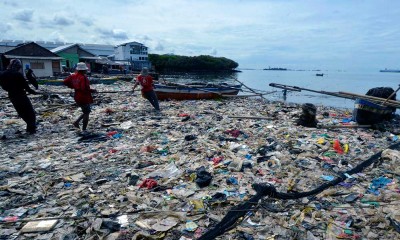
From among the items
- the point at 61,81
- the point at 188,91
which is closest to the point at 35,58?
the point at 61,81

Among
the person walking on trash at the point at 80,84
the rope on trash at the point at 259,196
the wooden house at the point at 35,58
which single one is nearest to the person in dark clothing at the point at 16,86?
the person walking on trash at the point at 80,84

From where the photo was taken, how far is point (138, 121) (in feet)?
29.5

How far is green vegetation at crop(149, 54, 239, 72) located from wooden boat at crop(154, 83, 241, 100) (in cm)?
5631

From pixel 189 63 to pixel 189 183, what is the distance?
80.0 m

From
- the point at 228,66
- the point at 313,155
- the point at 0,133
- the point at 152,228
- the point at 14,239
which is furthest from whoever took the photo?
the point at 228,66

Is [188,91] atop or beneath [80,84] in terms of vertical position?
beneath

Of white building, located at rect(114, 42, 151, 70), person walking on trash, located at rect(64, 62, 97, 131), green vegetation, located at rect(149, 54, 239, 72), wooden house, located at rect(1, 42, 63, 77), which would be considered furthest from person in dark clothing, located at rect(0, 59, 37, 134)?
green vegetation, located at rect(149, 54, 239, 72)

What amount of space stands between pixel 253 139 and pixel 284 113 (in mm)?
5459

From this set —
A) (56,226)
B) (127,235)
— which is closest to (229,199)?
(127,235)

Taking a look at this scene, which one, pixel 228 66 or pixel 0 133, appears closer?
pixel 0 133

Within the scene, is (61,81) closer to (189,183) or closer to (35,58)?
(35,58)

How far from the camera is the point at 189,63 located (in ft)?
269

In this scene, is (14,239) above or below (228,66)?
below

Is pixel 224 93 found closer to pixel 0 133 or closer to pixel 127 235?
pixel 0 133
